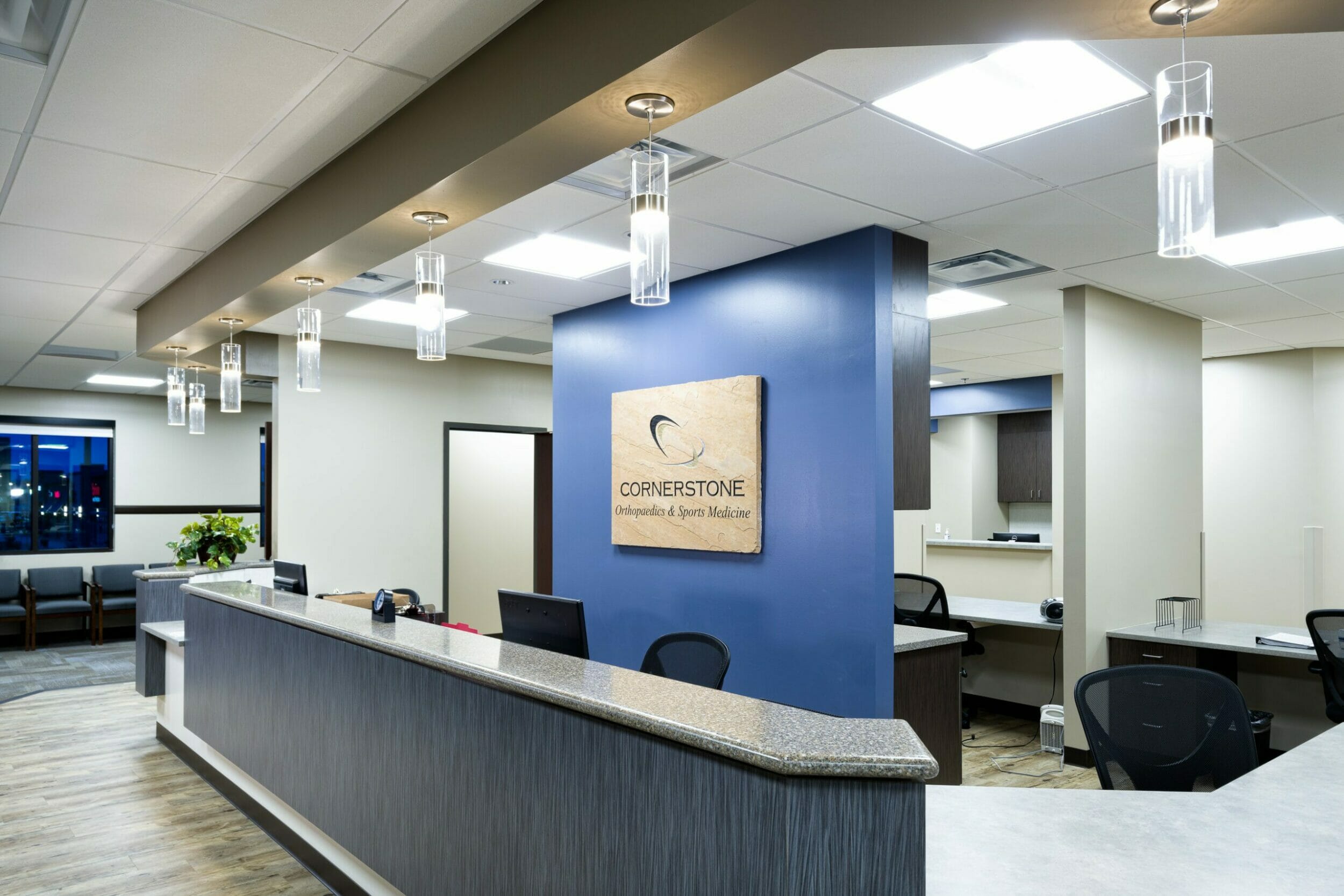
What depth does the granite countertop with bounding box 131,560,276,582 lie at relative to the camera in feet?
18.6

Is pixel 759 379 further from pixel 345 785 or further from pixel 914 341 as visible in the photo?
pixel 345 785

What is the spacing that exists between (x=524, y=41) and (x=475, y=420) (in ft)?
18.2

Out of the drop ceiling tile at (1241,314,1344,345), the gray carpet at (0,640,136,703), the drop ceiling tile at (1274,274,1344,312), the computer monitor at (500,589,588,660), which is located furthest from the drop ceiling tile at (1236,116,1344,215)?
the gray carpet at (0,640,136,703)

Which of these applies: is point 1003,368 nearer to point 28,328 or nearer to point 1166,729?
point 1166,729

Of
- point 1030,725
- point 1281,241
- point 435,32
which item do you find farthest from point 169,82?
point 1030,725

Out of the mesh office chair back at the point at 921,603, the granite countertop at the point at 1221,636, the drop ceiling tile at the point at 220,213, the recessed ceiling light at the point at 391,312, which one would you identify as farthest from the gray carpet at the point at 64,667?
the granite countertop at the point at 1221,636

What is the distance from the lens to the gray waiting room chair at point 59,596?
8.90m

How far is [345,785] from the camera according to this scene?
288 centimetres

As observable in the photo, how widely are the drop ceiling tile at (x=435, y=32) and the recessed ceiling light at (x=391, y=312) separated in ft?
9.63

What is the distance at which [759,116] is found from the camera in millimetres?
2771

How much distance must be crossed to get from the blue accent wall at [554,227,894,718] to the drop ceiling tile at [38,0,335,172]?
232 centimetres

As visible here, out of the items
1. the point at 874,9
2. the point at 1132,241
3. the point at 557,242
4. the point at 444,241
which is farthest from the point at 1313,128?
the point at 444,241

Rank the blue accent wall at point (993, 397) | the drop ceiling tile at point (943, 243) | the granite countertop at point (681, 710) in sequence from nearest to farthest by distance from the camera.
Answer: the granite countertop at point (681, 710) → the drop ceiling tile at point (943, 243) → the blue accent wall at point (993, 397)

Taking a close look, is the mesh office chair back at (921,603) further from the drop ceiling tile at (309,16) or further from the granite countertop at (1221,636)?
the drop ceiling tile at (309,16)
